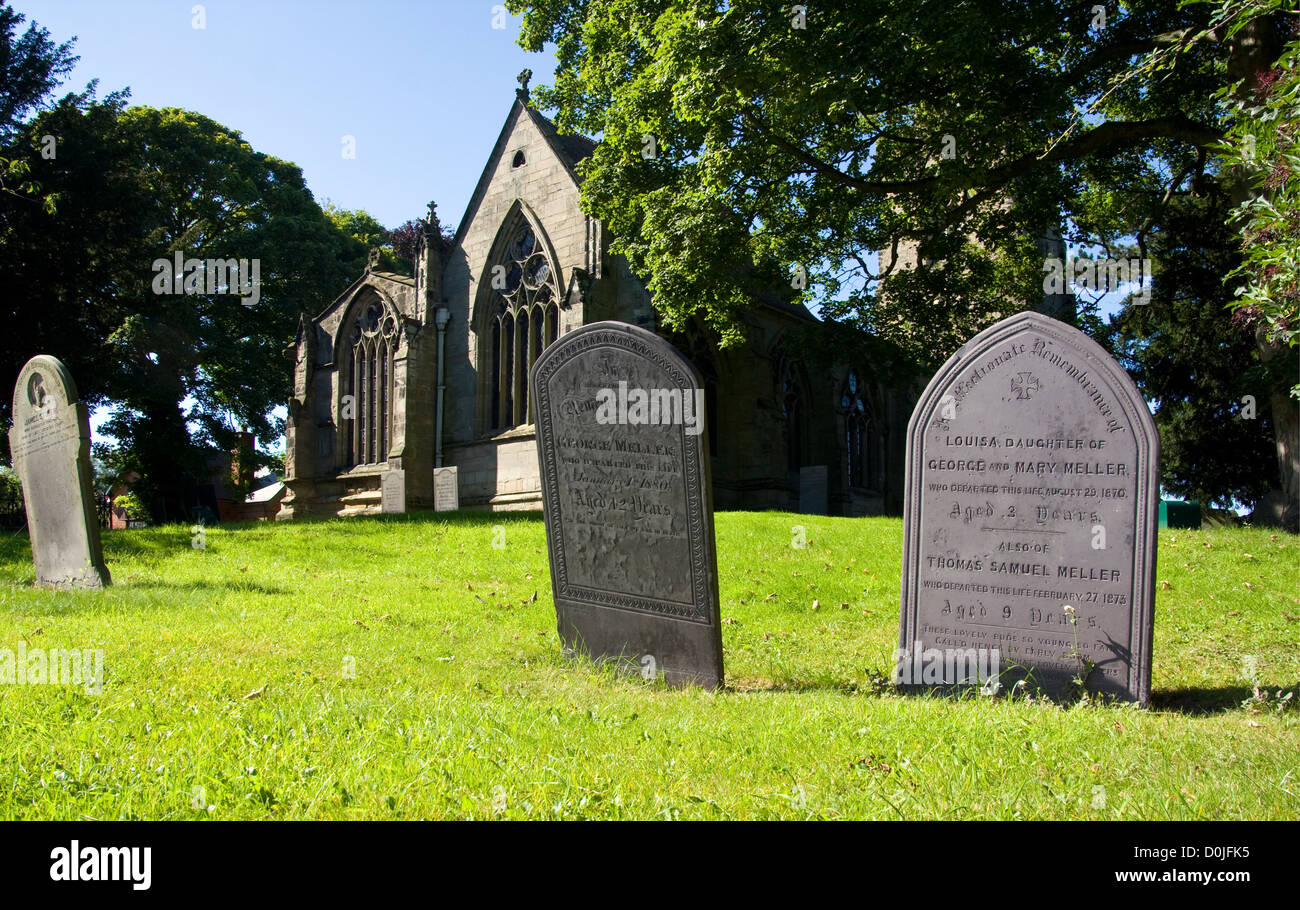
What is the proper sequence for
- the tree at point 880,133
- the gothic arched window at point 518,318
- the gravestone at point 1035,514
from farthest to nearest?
the gothic arched window at point 518,318, the tree at point 880,133, the gravestone at point 1035,514

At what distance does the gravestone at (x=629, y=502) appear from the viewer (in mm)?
6508

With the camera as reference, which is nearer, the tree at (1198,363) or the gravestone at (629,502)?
the gravestone at (629,502)

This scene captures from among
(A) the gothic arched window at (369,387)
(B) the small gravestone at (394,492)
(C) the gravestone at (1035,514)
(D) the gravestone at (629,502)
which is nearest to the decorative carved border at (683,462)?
(D) the gravestone at (629,502)

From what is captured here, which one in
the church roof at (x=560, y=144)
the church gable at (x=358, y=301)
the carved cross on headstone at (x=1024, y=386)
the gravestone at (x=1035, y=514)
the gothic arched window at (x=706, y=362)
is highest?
Answer: the church roof at (x=560, y=144)

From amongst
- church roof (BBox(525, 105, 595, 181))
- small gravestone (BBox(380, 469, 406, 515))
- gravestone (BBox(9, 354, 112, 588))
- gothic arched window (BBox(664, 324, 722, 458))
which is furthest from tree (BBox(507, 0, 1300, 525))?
gravestone (BBox(9, 354, 112, 588))

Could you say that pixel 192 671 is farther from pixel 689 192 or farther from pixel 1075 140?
pixel 1075 140

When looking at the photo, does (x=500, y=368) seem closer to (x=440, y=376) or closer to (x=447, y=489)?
(x=440, y=376)

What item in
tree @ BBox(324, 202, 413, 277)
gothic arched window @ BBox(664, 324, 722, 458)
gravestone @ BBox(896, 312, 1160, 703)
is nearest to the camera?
gravestone @ BBox(896, 312, 1160, 703)

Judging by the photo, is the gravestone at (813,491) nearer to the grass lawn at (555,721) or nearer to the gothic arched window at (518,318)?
the gothic arched window at (518,318)

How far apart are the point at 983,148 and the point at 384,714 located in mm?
13442

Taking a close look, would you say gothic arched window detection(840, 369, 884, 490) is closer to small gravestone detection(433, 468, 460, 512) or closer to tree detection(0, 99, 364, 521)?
small gravestone detection(433, 468, 460, 512)

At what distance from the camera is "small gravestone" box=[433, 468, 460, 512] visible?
77.4 feet

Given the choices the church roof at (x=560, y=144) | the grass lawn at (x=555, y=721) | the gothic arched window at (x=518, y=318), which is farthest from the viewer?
the gothic arched window at (x=518, y=318)

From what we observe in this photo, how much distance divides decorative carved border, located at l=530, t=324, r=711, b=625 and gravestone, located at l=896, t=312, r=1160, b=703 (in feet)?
5.20
